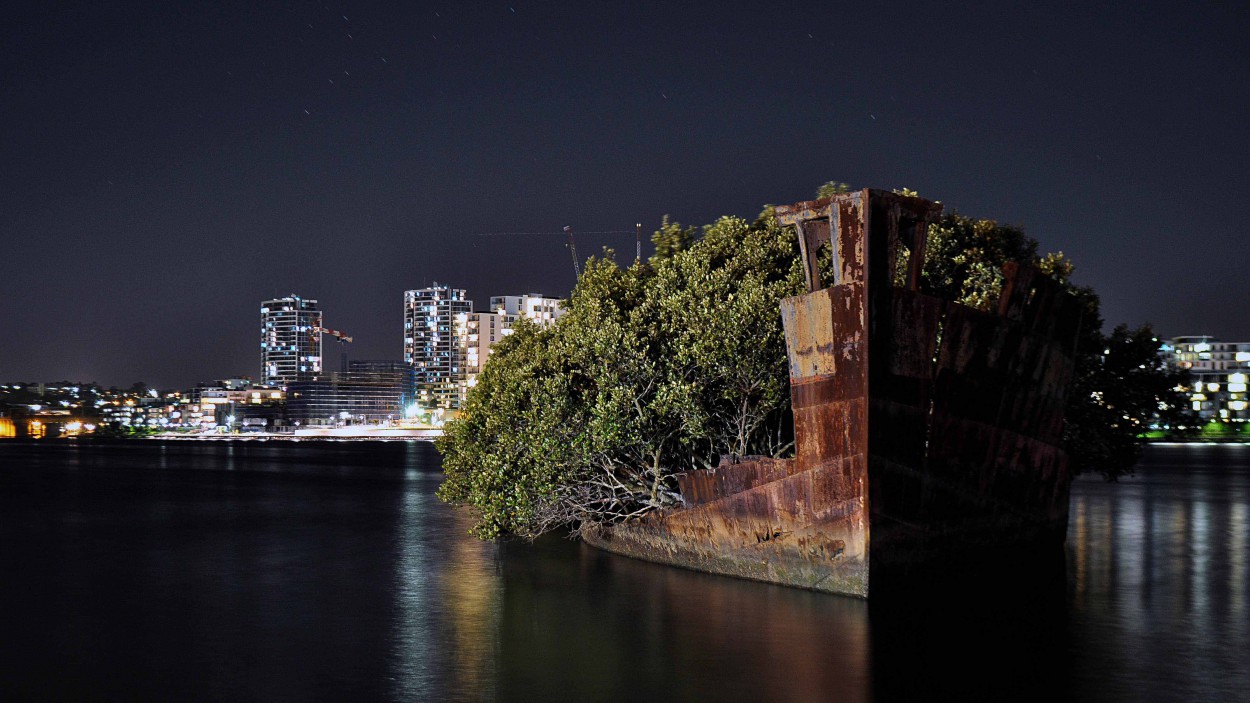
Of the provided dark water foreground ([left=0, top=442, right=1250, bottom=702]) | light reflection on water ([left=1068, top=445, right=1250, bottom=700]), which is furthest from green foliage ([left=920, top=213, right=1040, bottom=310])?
light reflection on water ([left=1068, top=445, right=1250, bottom=700])

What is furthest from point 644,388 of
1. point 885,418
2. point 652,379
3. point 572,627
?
point 885,418

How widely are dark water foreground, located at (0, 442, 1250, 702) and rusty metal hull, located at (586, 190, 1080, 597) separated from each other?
1.21 m

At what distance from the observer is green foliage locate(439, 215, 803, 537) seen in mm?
27422

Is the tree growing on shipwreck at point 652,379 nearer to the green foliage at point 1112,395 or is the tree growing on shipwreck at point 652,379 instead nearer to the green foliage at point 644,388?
the green foliage at point 644,388

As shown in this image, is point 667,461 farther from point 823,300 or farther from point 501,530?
point 823,300

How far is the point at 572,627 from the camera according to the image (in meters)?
23.8

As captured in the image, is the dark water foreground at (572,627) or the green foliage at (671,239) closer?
the dark water foreground at (572,627)

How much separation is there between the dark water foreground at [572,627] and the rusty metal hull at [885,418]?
1208mm

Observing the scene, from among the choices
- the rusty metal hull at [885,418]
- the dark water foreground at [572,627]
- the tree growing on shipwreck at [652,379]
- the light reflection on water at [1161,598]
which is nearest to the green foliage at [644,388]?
the tree growing on shipwreck at [652,379]

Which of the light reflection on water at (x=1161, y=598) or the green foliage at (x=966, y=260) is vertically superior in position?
the green foliage at (x=966, y=260)

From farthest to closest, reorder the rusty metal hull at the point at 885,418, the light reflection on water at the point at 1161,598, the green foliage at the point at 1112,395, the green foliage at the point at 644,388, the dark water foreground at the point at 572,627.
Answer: the green foliage at the point at 1112,395 → the green foliage at the point at 644,388 → the rusty metal hull at the point at 885,418 → the light reflection on water at the point at 1161,598 → the dark water foreground at the point at 572,627

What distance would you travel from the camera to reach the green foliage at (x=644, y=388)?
27.4 metres

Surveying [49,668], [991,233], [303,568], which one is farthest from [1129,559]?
[49,668]

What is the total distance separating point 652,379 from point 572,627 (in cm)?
711
